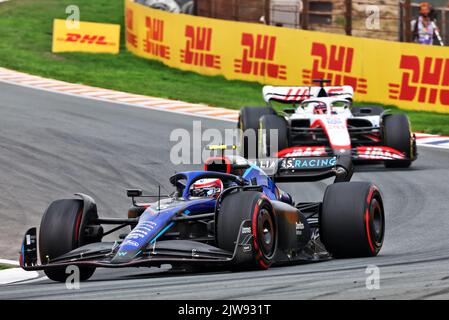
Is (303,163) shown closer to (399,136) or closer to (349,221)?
(399,136)

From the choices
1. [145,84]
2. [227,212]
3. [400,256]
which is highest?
[227,212]

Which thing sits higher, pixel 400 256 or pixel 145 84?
pixel 400 256

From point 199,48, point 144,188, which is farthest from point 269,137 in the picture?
point 199,48

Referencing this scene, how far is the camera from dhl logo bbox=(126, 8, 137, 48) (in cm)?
3381

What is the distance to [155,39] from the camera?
32000 mm

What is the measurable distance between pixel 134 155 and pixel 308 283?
37.0 feet

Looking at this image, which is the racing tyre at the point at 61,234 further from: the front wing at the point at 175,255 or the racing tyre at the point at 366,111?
the racing tyre at the point at 366,111

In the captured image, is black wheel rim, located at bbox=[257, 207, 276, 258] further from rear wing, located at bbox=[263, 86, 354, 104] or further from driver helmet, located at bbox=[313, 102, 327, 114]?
rear wing, located at bbox=[263, 86, 354, 104]

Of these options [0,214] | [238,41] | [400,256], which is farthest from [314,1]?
[400,256]

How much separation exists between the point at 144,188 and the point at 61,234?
652 cm

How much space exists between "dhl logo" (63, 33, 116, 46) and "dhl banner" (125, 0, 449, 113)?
4.66ft

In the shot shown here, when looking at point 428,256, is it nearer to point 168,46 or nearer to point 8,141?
point 8,141

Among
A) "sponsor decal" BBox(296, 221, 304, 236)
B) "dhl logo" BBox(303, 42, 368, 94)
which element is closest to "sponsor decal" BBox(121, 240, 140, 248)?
"sponsor decal" BBox(296, 221, 304, 236)

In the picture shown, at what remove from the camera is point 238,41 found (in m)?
28.8
